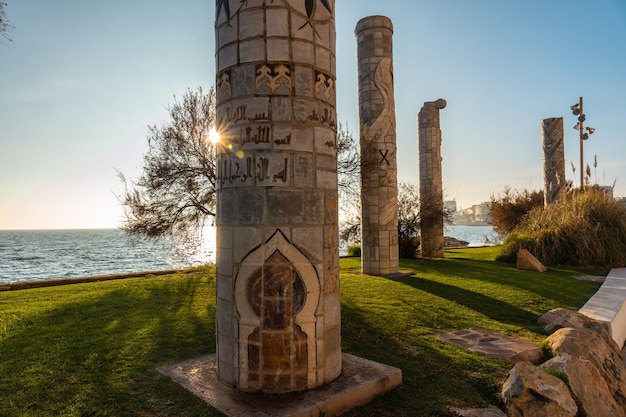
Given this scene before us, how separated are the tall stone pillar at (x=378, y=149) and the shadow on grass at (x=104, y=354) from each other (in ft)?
16.6

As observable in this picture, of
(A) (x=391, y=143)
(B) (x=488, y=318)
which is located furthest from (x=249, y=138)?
(A) (x=391, y=143)

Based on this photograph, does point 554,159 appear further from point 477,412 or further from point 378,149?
point 477,412

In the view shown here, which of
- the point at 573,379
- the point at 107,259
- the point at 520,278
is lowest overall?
the point at 107,259

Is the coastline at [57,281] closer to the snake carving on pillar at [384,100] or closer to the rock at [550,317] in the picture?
the snake carving on pillar at [384,100]

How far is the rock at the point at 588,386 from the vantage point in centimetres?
369

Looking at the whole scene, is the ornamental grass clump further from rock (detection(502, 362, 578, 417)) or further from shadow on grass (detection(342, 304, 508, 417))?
rock (detection(502, 362, 578, 417))

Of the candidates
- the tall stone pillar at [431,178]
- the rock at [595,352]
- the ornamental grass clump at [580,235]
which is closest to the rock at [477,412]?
the rock at [595,352]

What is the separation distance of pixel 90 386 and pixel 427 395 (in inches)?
123

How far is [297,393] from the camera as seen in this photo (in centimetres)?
330

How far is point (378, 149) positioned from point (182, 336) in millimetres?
7500

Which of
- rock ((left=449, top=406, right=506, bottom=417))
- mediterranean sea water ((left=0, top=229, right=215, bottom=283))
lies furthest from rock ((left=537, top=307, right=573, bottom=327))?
mediterranean sea water ((left=0, top=229, right=215, bottom=283))

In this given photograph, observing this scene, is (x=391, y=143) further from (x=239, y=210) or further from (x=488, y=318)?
(x=239, y=210)

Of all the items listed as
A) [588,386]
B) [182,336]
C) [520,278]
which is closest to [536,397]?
[588,386]

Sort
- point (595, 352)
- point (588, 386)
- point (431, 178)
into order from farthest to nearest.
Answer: point (431, 178) < point (595, 352) < point (588, 386)
